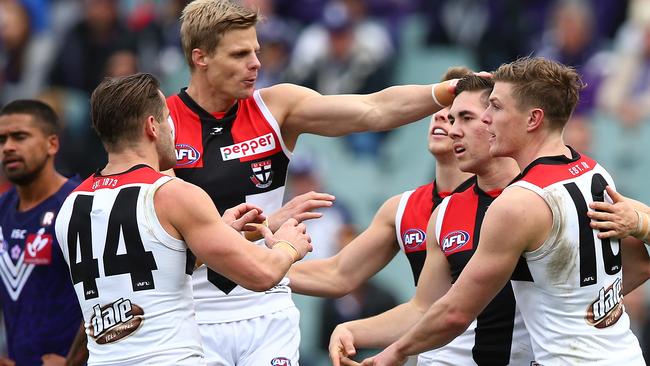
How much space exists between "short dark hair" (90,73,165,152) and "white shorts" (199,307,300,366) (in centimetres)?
159

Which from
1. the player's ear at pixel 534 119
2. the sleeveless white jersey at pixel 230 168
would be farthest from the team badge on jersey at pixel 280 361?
the player's ear at pixel 534 119

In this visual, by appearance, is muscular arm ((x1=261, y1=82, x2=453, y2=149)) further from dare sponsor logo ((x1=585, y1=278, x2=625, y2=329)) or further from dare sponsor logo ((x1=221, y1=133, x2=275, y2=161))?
dare sponsor logo ((x1=585, y1=278, x2=625, y2=329))

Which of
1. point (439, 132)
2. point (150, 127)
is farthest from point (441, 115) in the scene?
point (150, 127)

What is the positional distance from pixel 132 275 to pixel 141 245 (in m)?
0.16

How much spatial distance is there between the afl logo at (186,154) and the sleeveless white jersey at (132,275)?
1198 mm

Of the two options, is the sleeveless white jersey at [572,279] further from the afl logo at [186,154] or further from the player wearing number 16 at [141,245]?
the afl logo at [186,154]

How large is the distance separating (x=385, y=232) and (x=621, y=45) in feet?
19.4

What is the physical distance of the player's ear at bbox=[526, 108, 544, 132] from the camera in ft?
19.4

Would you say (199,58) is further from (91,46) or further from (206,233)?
(91,46)

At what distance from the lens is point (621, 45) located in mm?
12594

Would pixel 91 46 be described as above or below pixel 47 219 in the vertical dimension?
above

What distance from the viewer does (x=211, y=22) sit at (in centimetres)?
Answer: 727

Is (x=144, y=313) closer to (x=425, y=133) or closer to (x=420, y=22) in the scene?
(x=425, y=133)

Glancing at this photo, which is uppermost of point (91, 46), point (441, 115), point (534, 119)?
point (91, 46)
